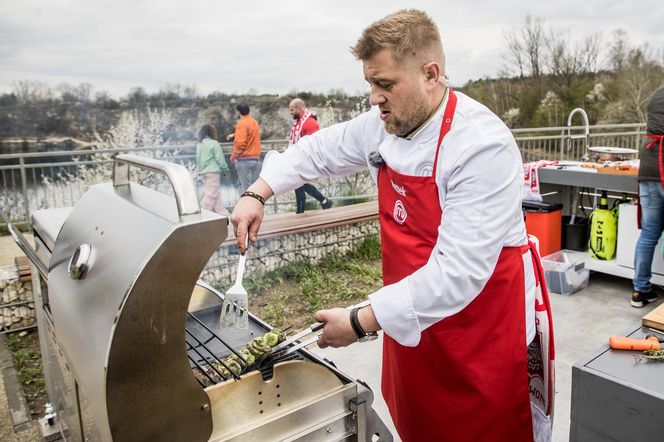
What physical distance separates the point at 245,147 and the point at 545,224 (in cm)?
Result: 407

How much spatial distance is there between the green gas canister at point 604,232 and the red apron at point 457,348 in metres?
3.73

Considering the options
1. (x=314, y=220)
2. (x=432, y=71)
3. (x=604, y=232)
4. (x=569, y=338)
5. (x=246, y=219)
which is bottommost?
(x=569, y=338)

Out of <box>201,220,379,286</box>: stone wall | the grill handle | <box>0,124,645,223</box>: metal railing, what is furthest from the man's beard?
<box>0,124,645,223</box>: metal railing

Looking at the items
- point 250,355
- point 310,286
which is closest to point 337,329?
point 250,355

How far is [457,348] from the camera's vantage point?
1.64 m

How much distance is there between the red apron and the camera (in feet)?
5.29

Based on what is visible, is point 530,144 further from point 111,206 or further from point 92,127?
point 111,206

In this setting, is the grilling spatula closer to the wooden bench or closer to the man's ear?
the man's ear

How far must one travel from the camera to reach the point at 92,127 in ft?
23.9

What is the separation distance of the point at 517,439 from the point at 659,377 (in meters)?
0.51

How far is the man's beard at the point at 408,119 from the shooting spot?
153 cm

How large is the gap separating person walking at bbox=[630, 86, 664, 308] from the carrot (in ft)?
8.87

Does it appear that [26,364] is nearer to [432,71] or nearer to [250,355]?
[250,355]

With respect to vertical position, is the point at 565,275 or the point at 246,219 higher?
the point at 246,219
